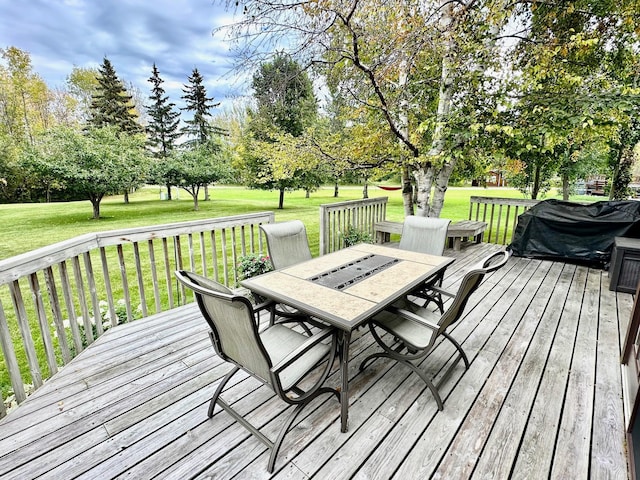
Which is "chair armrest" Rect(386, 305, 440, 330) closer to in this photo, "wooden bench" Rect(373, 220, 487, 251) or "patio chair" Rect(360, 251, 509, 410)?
"patio chair" Rect(360, 251, 509, 410)

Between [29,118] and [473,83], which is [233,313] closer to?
[473,83]

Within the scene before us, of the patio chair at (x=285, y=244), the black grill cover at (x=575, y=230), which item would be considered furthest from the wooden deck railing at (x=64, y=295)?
the black grill cover at (x=575, y=230)

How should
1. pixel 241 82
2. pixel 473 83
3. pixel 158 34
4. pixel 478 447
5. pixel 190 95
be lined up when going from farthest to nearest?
pixel 190 95, pixel 158 34, pixel 473 83, pixel 241 82, pixel 478 447

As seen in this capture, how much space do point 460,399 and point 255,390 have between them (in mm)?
1326

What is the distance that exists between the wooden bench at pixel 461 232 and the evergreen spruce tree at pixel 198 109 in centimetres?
1992

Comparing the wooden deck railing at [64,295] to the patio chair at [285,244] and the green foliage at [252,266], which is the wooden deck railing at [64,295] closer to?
the green foliage at [252,266]

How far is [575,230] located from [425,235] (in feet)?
9.88

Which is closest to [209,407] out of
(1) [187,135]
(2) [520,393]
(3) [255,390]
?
(3) [255,390]

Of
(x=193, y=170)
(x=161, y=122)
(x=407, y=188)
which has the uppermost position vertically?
(x=161, y=122)

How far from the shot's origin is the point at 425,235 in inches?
127

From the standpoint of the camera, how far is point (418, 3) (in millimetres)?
4078

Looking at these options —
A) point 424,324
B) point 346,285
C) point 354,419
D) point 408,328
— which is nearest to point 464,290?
point 424,324

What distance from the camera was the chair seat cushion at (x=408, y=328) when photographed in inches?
71.9

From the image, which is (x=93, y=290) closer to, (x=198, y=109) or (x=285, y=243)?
(x=285, y=243)
